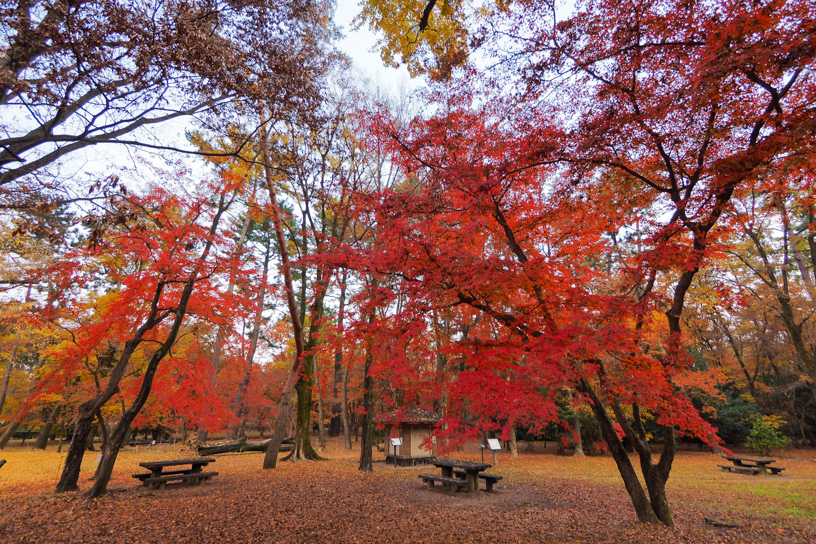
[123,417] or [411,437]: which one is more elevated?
[123,417]

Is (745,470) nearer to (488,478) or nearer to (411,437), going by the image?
(488,478)

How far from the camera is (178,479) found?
8883mm

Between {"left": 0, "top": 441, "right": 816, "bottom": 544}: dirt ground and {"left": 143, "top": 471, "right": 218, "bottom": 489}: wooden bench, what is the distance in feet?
0.78

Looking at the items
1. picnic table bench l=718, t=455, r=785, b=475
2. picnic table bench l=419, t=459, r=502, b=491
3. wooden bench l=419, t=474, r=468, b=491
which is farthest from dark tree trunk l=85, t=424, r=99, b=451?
picnic table bench l=718, t=455, r=785, b=475

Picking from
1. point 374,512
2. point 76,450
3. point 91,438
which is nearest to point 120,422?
point 76,450

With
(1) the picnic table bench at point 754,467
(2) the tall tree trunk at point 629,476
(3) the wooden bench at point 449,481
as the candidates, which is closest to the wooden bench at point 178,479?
(3) the wooden bench at point 449,481

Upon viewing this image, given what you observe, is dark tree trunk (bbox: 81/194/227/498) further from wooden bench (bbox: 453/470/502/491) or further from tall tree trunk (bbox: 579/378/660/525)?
tall tree trunk (bbox: 579/378/660/525)

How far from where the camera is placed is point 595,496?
28.7ft

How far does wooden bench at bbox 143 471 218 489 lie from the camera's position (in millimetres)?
8414

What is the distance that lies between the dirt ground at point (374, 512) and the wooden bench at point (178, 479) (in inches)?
9.3

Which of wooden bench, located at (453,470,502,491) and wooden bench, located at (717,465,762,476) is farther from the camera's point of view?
wooden bench, located at (717,465,762,476)

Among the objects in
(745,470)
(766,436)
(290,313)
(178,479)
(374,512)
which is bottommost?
(745,470)

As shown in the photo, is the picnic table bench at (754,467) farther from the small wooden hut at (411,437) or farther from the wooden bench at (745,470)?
the small wooden hut at (411,437)

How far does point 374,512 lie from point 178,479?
5410 mm
